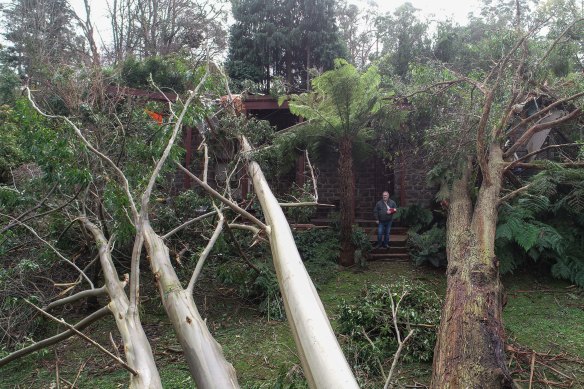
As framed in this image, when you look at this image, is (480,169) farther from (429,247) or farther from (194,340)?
(194,340)

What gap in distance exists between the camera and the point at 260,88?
1688cm

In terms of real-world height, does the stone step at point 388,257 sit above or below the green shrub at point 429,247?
below

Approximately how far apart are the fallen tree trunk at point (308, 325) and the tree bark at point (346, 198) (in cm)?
473

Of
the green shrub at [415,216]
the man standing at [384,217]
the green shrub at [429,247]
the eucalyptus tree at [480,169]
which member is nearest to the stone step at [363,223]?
the green shrub at [415,216]

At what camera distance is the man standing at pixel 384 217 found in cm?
932

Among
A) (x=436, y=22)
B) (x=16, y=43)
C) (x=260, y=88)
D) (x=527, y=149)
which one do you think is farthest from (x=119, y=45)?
(x=527, y=149)

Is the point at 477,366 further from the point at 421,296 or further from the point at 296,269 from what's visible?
the point at 421,296

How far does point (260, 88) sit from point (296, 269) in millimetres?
14371

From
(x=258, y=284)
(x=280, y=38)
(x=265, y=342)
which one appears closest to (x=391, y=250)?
(x=258, y=284)

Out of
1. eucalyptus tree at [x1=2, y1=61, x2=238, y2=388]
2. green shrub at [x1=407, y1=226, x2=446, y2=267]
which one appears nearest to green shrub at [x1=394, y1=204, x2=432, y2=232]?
green shrub at [x1=407, y1=226, x2=446, y2=267]

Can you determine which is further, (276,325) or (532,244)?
(532,244)

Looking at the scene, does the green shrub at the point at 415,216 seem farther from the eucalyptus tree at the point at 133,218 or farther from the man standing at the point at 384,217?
the eucalyptus tree at the point at 133,218

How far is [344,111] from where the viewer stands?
805cm

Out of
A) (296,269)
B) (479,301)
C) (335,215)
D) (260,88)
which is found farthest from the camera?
(260,88)
